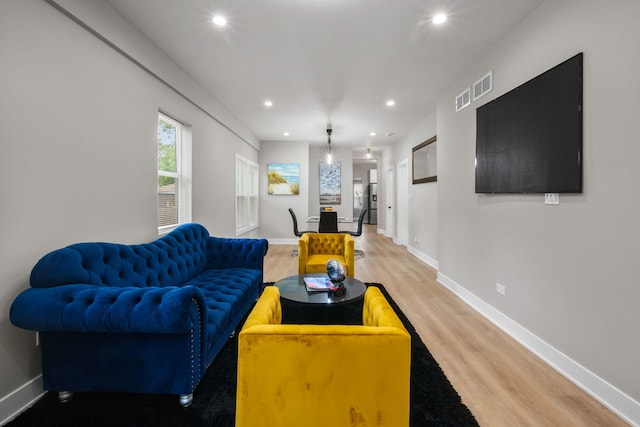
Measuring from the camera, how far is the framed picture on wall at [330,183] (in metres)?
8.73

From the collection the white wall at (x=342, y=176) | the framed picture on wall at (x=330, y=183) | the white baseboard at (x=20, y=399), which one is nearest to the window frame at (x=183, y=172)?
the white baseboard at (x=20, y=399)

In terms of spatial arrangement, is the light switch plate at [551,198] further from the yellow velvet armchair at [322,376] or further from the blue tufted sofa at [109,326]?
the blue tufted sofa at [109,326]

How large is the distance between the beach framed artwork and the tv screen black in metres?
5.27

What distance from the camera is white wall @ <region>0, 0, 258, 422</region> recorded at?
1653 millimetres

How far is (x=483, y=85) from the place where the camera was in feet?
10.3

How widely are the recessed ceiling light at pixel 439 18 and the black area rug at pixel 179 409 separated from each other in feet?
9.21

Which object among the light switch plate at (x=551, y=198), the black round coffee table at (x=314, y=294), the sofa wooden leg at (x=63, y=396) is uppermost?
the light switch plate at (x=551, y=198)

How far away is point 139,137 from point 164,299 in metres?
1.84

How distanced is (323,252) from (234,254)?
1.35 meters

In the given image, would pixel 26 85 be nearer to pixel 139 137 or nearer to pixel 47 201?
pixel 47 201

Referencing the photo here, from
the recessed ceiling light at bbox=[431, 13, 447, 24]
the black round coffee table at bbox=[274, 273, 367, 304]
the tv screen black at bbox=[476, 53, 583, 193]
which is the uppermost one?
the recessed ceiling light at bbox=[431, 13, 447, 24]

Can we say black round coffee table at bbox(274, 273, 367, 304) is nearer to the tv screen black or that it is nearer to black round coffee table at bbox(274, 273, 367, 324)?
black round coffee table at bbox(274, 273, 367, 324)

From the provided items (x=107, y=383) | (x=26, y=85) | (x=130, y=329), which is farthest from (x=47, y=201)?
(x=107, y=383)

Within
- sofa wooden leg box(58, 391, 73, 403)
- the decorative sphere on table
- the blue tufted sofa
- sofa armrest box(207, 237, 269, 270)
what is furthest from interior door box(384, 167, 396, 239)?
sofa wooden leg box(58, 391, 73, 403)
